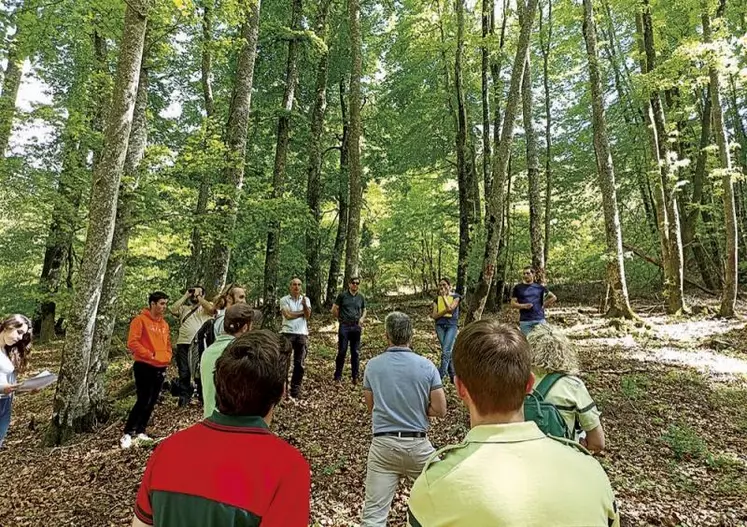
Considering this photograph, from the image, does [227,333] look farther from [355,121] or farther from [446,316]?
[355,121]

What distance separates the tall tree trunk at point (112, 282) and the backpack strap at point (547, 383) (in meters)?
6.25

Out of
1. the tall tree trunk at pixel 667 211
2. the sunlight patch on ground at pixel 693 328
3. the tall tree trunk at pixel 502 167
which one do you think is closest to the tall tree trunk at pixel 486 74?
the tall tree trunk at pixel 502 167

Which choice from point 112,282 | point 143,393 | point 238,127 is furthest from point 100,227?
point 238,127

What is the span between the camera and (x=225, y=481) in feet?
4.74

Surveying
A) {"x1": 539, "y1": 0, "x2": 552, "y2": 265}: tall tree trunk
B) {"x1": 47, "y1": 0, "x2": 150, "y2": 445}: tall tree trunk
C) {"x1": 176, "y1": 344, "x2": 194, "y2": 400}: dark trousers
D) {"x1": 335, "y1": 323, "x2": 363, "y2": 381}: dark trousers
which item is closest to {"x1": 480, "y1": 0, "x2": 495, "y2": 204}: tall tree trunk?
{"x1": 539, "y1": 0, "x2": 552, "y2": 265}: tall tree trunk

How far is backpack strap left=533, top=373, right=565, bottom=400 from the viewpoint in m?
2.42

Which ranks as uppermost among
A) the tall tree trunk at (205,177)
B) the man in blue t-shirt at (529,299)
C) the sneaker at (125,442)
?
the tall tree trunk at (205,177)

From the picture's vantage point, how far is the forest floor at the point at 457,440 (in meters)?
4.42

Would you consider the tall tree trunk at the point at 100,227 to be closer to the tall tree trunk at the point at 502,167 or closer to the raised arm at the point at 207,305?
the raised arm at the point at 207,305

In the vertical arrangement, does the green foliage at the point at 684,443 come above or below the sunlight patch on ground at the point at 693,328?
below

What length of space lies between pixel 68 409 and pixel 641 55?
1617 centimetres

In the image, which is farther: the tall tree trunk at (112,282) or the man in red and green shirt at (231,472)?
the tall tree trunk at (112,282)

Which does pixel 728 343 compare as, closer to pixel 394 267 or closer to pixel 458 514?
pixel 458 514

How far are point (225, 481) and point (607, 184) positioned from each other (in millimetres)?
12772
